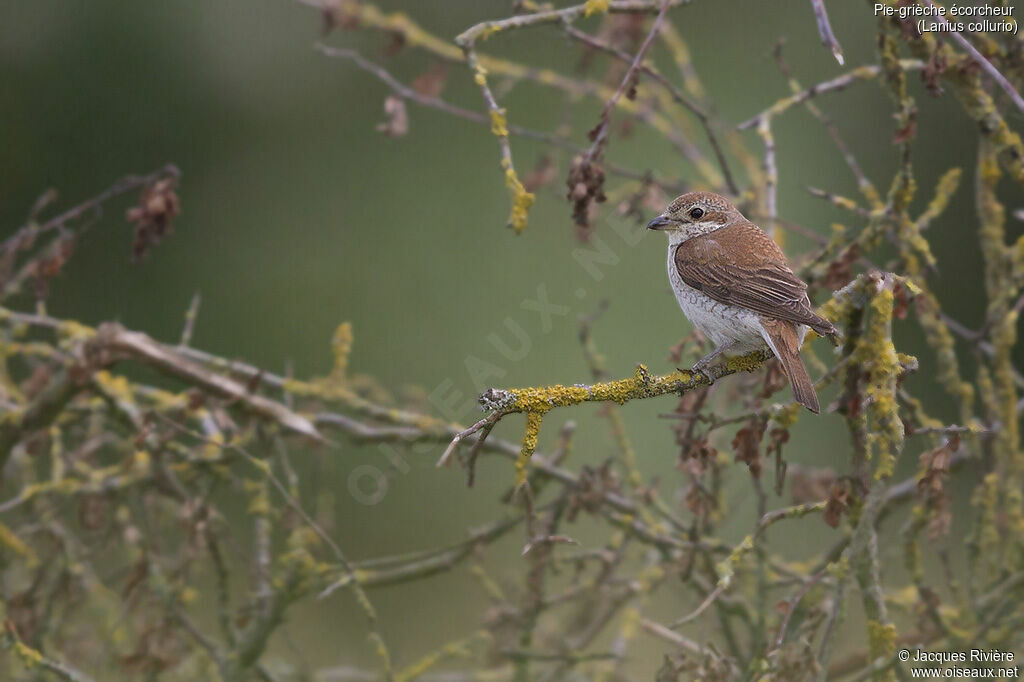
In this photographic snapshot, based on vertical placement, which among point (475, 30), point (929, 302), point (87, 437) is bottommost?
point (87, 437)

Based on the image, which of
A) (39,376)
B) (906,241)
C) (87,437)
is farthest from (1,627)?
(906,241)

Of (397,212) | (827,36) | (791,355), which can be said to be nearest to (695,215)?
(791,355)

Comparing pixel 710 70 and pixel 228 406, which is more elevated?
pixel 710 70

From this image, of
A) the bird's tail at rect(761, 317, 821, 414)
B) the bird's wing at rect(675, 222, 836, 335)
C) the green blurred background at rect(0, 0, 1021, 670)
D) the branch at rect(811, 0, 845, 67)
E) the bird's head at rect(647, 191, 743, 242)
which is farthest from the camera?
the green blurred background at rect(0, 0, 1021, 670)

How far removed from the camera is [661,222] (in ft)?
12.5

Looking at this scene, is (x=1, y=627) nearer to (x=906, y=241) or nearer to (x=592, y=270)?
(x=906, y=241)

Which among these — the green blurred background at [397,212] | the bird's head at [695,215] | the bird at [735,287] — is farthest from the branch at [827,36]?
the green blurred background at [397,212]

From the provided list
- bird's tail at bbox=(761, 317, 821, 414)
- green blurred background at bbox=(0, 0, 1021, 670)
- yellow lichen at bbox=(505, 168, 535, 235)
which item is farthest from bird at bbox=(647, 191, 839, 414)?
green blurred background at bbox=(0, 0, 1021, 670)

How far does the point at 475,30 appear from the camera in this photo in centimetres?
290

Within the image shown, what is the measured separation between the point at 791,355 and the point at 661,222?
1.05 metres

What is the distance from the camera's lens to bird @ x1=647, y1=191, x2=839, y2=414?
285 cm

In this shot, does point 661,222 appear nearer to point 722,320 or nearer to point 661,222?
point 661,222

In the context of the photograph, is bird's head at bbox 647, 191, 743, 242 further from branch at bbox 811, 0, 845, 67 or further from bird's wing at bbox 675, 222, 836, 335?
branch at bbox 811, 0, 845, 67

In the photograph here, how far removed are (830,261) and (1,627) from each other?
2536 mm
